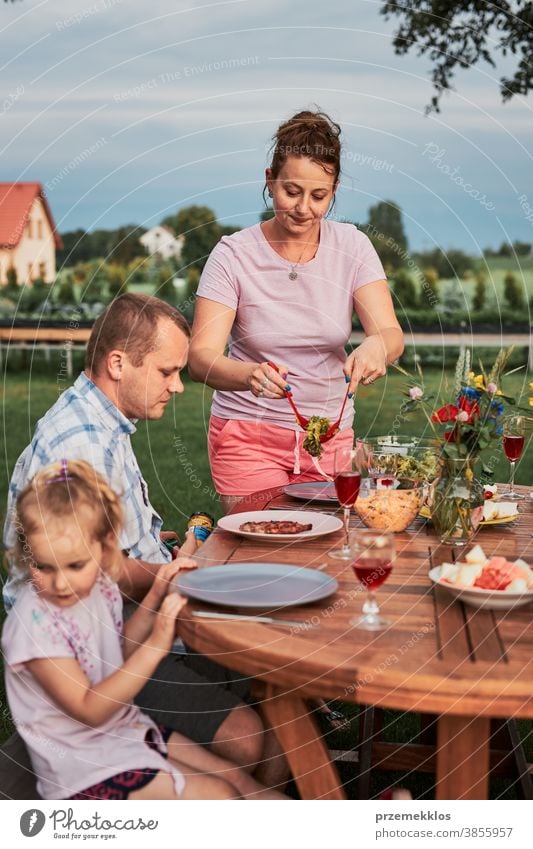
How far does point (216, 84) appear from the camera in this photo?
12.7 ft

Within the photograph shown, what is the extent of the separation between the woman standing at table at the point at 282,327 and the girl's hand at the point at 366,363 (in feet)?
0.43

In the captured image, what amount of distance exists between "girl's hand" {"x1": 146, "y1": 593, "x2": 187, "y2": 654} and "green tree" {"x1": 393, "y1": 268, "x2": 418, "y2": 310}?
955 cm

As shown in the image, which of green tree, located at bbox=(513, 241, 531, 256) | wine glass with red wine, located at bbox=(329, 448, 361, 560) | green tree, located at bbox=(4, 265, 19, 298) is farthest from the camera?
green tree, located at bbox=(513, 241, 531, 256)

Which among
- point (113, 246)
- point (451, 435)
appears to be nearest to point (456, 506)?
point (451, 435)

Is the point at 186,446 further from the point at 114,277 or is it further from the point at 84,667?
the point at 84,667

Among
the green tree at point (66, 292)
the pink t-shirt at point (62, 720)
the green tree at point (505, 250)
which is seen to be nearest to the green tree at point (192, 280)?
the green tree at point (66, 292)

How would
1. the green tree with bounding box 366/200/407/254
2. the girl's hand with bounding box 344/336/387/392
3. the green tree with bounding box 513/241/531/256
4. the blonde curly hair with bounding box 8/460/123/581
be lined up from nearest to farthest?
the blonde curly hair with bounding box 8/460/123/581 → the girl's hand with bounding box 344/336/387/392 → the green tree with bounding box 366/200/407/254 → the green tree with bounding box 513/241/531/256

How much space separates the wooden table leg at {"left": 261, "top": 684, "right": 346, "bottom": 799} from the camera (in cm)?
217

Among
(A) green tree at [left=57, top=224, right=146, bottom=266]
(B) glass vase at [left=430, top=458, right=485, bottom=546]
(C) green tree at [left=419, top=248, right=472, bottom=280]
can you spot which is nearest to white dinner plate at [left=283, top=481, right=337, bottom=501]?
(B) glass vase at [left=430, top=458, right=485, bottom=546]

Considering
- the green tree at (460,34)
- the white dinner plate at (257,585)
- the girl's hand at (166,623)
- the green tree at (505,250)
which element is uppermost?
the green tree at (460,34)

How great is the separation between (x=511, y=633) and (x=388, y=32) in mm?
5722

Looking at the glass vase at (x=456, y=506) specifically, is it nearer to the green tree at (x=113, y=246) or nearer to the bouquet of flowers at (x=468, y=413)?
the bouquet of flowers at (x=468, y=413)

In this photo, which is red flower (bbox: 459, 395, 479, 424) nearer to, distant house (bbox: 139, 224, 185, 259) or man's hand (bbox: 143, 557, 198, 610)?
man's hand (bbox: 143, 557, 198, 610)

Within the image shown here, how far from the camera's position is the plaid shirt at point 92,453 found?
2.49m
